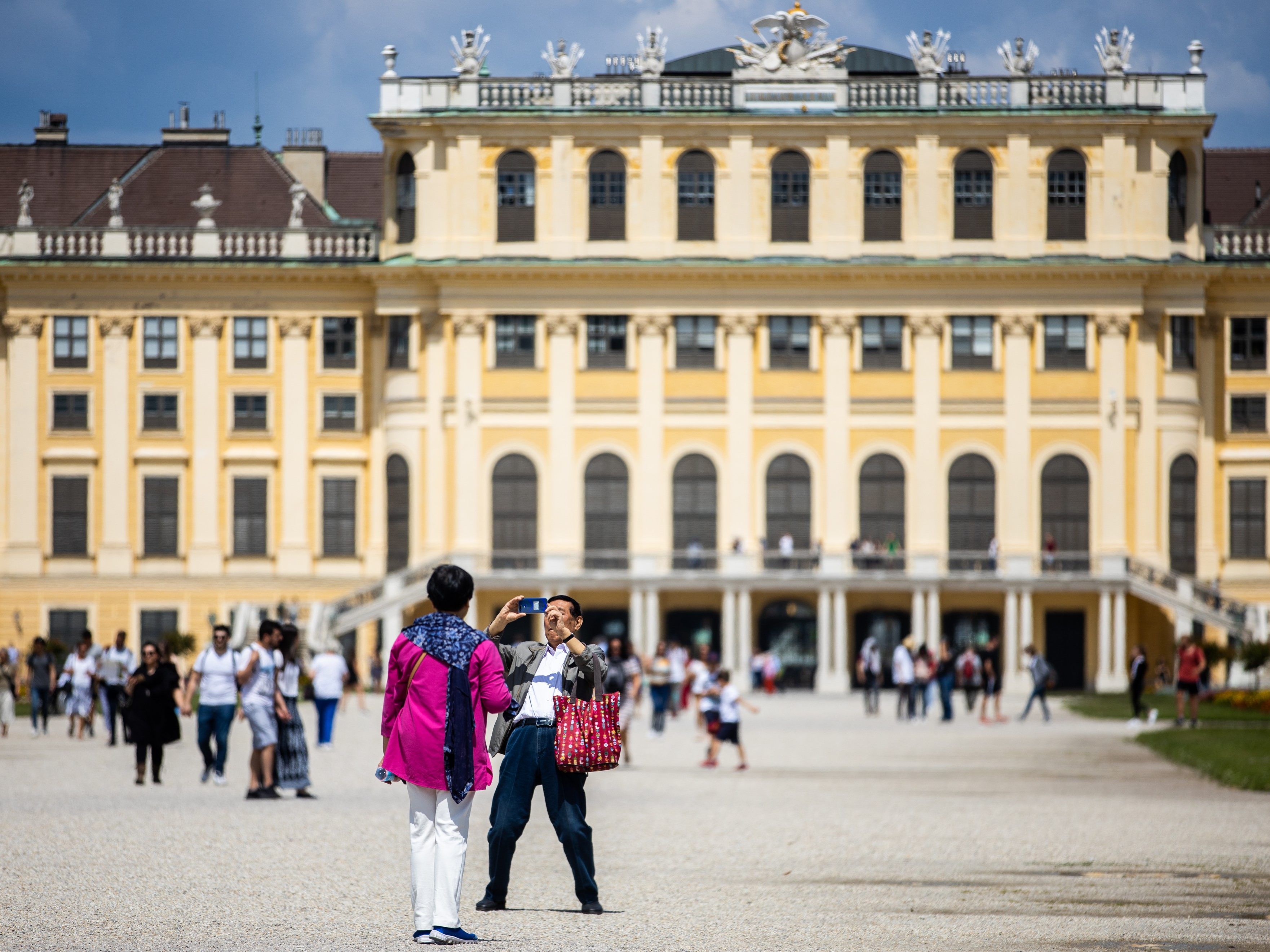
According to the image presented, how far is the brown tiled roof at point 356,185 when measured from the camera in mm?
65438

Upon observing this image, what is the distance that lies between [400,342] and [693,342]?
849cm

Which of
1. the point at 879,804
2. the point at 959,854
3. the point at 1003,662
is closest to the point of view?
the point at 959,854

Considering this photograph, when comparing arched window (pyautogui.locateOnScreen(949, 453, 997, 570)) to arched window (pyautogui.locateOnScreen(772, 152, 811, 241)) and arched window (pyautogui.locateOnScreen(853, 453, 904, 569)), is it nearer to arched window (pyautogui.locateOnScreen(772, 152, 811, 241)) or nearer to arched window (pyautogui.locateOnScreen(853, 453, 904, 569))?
arched window (pyautogui.locateOnScreen(853, 453, 904, 569))

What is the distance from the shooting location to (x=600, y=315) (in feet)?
191

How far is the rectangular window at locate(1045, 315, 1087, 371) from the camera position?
58094mm

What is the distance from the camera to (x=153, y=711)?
22.7 m

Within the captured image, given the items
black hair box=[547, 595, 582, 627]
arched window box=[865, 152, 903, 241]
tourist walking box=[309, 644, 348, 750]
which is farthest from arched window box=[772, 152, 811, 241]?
black hair box=[547, 595, 582, 627]

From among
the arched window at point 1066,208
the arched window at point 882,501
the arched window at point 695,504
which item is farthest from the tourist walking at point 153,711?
the arched window at point 1066,208

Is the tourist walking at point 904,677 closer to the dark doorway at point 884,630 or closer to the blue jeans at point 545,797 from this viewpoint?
the dark doorway at point 884,630

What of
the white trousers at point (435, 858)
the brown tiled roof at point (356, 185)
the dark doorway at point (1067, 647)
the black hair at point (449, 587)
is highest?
the brown tiled roof at point (356, 185)

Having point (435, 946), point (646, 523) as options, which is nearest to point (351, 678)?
point (646, 523)

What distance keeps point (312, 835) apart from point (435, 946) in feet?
21.1

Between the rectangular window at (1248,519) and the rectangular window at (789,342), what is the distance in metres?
13.0

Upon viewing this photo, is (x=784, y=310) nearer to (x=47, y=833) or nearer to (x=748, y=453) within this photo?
(x=748, y=453)
